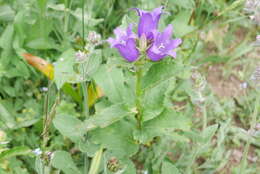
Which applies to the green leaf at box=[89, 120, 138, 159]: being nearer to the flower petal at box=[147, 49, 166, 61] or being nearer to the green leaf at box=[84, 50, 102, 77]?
the green leaf at box=[84, 50, 102, 77]

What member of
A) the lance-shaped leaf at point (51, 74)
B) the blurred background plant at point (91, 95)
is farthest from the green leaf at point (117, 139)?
the lance-shaped leaf at point (51, 74)

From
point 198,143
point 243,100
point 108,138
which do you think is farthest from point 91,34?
point 243,100

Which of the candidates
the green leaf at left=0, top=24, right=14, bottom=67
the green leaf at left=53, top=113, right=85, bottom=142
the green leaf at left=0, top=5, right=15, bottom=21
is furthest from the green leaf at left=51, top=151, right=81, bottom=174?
the green leaf at left=0, top=5, right=15, bottom=21

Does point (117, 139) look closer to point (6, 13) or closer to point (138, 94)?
point (138, 94)

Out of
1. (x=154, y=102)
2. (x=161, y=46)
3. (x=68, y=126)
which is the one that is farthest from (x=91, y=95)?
(x=161, y=46)

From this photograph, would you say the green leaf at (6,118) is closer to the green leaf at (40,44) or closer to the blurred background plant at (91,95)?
the blurred background plant at (91,95)
